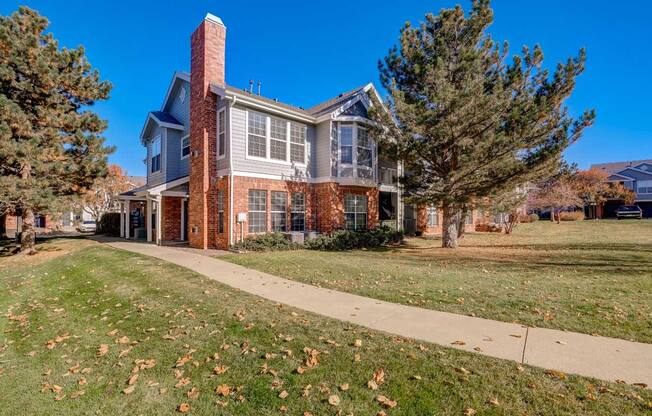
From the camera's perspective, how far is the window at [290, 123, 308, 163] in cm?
1596

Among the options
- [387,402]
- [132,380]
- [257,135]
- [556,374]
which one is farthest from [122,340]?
[257,135]

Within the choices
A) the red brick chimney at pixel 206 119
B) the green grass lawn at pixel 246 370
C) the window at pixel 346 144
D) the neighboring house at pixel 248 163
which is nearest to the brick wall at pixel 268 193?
the neighboring house at pixel 248 163

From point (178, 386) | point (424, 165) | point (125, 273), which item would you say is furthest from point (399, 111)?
point (178, 386)

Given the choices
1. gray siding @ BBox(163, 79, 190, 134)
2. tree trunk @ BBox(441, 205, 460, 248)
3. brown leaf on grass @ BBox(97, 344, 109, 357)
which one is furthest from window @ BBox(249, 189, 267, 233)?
brown leaf on grass @ BBox(97, 344, 109, 357)

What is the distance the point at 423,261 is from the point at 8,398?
10606mm

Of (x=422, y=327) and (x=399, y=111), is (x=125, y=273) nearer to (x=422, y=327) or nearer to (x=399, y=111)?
(x=422, y=327)

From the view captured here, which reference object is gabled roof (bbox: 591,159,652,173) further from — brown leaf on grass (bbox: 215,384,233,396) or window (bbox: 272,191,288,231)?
brown leaf on grass (bbox: 215,384,233,396)

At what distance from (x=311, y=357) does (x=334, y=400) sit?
2.93 feet

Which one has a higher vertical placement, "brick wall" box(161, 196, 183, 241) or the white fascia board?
the white fascia board

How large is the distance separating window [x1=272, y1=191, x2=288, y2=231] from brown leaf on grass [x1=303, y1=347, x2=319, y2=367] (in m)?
11.2

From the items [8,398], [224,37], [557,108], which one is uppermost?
[224,37]

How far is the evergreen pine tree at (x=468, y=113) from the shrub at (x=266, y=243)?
5.71 m

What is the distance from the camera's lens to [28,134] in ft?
44.2

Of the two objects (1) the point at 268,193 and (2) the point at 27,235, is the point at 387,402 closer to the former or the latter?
(1) the point at 268,193
